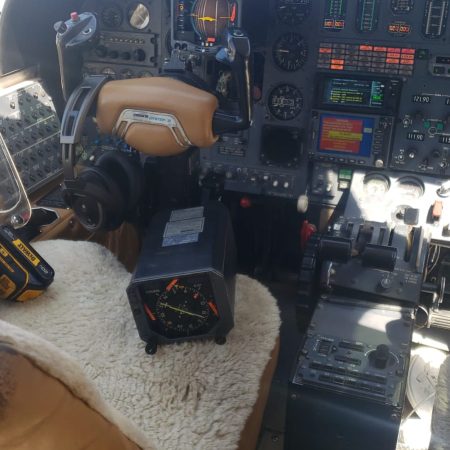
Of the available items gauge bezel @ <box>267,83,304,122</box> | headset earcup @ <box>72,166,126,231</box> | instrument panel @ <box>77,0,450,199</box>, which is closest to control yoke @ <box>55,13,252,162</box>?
headset earcup @ <box>72,166,126,231</box>

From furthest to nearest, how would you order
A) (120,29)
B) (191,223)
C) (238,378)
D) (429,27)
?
1. (120,29)
2. (429,27)
3. (191,223)
4. (238,378)

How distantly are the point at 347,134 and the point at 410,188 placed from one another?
36 cm

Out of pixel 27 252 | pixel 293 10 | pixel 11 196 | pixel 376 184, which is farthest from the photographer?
pixel 376 184

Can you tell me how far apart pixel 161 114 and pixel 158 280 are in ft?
1.96

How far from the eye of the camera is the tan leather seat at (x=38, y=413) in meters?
0.64

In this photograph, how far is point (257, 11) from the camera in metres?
2.33

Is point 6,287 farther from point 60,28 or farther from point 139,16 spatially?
point 139,16

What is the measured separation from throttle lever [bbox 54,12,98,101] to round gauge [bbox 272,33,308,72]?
779mm

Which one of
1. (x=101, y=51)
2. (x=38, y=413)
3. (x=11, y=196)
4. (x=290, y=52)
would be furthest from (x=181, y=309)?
(x=101, y=51)

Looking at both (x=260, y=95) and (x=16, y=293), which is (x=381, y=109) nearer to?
(x=260, y=95)

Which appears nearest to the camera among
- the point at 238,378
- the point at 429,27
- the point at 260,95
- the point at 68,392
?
the point at 68,392

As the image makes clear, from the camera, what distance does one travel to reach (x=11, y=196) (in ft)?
6.95

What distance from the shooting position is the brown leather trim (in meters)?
0.64

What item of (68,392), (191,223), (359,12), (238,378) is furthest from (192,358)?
(359,12)
